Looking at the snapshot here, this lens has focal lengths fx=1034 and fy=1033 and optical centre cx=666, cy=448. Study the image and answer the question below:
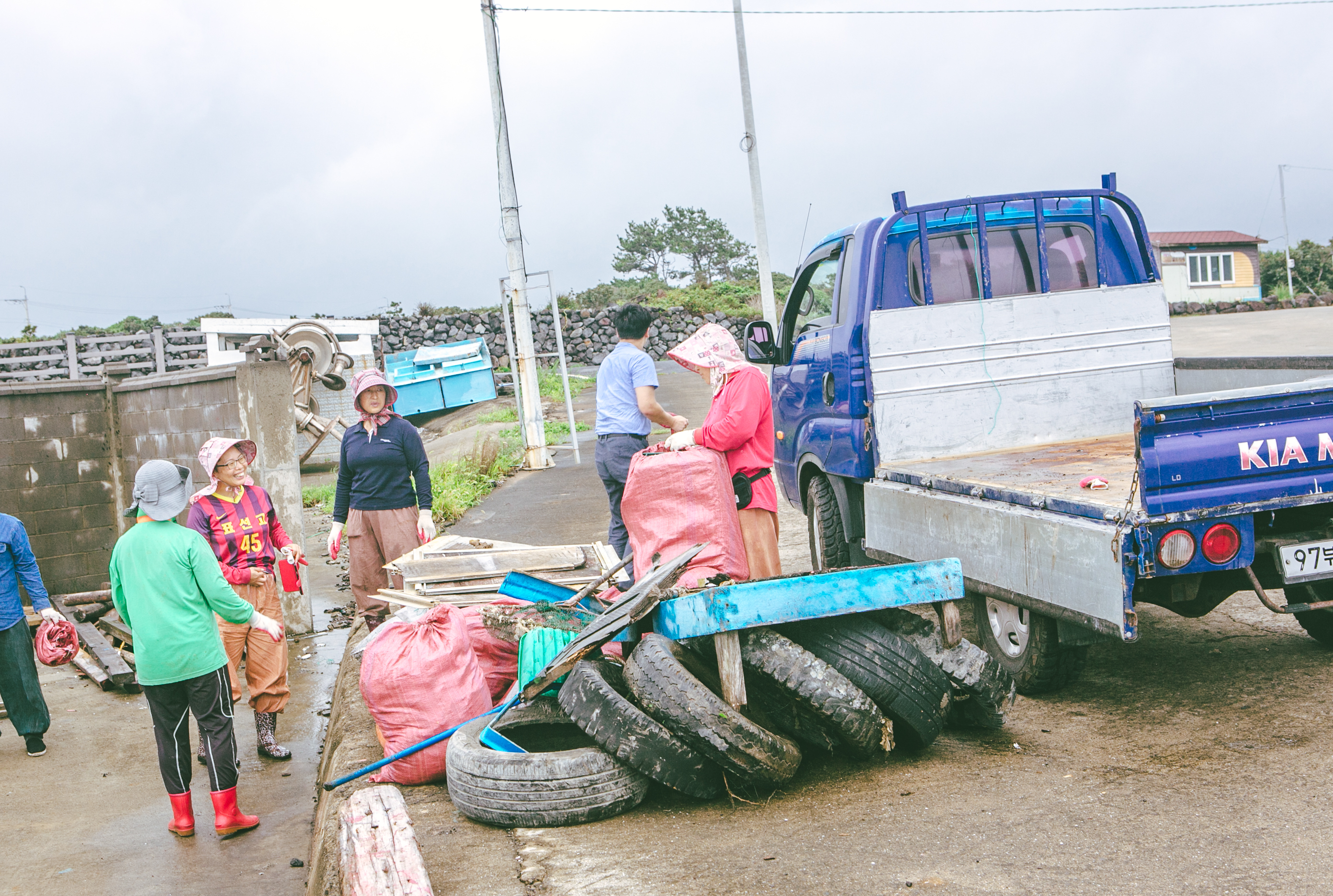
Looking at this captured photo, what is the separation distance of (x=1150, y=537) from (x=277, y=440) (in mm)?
6252

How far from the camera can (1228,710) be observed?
3.98 metres

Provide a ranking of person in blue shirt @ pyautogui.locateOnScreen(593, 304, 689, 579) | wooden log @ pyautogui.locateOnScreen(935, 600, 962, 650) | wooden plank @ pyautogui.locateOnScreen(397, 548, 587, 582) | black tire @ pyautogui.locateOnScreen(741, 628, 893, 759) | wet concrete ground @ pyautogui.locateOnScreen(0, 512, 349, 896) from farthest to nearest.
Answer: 1. person in blue shirt @ pyautogui.locateOnScreen(593, 304, 689, 579)
2. wooden plank @ pyautogui.locateOnScreen(397, 548, 587, 582)
3. wet concrete ground @ pyautogui.locateOnScreen(0, 512, 349, 896)
4. wooden log @ pyautogui.locateOnScreen(935, 600, 962, 650)
5. black tire @ pyautogui.locateOnScreen(741, 628, 893, 759)

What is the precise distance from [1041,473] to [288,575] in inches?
146

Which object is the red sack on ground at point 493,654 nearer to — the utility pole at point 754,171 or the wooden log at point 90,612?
the wooden log at point 90,612

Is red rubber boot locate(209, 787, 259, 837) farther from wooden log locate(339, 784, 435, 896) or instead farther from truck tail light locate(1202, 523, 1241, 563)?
truck tail light locate(1202, 523, 1241, 563)

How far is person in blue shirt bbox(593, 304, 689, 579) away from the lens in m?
5.83

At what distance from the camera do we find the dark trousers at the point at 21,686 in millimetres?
5633

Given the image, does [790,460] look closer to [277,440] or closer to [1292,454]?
[1292,454]

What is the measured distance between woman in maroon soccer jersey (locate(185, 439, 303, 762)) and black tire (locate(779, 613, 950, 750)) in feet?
9.58

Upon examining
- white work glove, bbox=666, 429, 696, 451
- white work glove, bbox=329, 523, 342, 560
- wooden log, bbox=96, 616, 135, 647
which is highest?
white work glove, bbox=666, 429, 696, 451

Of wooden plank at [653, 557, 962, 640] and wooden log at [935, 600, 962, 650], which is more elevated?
wooden plank at [653, 557, 962, 640]

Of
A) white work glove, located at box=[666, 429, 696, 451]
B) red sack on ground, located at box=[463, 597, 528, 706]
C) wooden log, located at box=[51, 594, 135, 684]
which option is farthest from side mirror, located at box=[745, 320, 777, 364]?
wooden log, located at box=[51, 594, 135, 684]

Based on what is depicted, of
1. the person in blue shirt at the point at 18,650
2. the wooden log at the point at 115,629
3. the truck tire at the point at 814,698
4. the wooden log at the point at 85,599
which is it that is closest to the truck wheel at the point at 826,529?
the truck tire at the point at 814,698

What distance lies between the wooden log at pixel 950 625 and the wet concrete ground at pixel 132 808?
2.55m
